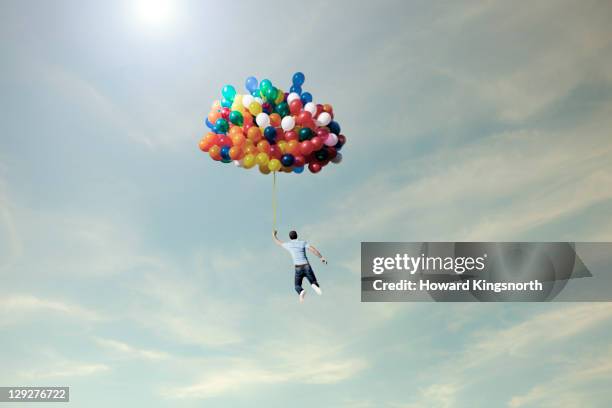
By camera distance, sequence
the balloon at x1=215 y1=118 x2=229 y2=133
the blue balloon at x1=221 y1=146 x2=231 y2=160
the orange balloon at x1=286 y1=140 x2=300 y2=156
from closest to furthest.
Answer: the orange balloon at x1=286 y1=140 x2=300 y2=156 → the balloon at x1=215 y1=118 x2=229 y2=133 → the blue balloon at x1=221 y1=146 x2=231 y2=160

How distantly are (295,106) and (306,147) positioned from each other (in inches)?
29.1

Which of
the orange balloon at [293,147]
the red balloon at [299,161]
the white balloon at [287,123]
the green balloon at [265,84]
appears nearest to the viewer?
the white balloon at [287,123]

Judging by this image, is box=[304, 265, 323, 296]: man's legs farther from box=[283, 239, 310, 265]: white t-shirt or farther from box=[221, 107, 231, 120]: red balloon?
box=[221, 107, 231, 120]: red balloon

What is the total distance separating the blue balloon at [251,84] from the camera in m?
14.7

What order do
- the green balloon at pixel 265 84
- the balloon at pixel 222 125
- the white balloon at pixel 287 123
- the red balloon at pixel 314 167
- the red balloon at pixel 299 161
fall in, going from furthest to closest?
1. the red balloon at pixel 314 167
2. the balloon at pixel 222 125
3. the red balloon at pixel 299 161
4. the green balloon at pixel 265 84
5. the white balloon at pixel 287 123

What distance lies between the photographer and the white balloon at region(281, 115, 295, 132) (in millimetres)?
14148

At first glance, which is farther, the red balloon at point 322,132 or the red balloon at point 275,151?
the red balloon at point 322,132

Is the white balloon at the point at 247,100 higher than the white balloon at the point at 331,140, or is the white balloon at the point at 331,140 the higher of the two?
the white balloon at the point at 247,100

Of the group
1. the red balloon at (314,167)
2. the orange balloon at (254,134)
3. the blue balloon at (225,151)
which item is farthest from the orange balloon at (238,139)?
the red balloon at (314,167)

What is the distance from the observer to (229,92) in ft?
48.7

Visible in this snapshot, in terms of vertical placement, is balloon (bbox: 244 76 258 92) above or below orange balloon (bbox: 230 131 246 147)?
above

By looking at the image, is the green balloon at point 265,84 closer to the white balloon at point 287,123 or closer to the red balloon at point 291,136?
the white balloon at point 287,123

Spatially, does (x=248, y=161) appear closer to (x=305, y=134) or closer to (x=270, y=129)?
(x=270, y=129)

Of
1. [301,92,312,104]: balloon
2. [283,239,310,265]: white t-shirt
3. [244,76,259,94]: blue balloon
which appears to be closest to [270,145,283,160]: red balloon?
[301,92,312,104]: balloon
